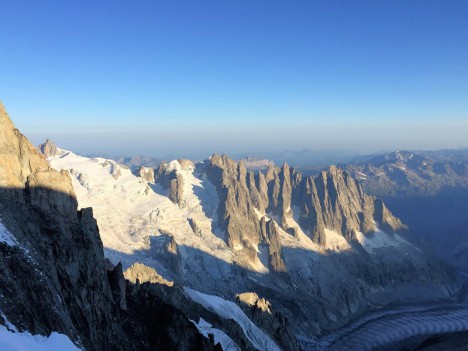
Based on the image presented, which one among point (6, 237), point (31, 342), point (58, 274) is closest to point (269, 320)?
point (58, 274)

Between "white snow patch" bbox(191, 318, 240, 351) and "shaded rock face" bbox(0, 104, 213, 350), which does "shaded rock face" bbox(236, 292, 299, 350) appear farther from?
"shaded rock face" bbox(0, 104, 213, 350)

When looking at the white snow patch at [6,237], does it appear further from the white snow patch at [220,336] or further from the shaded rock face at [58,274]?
the white snow patch at [220,336]

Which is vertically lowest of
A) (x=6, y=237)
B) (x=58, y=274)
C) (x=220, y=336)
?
(x=220, y=336)

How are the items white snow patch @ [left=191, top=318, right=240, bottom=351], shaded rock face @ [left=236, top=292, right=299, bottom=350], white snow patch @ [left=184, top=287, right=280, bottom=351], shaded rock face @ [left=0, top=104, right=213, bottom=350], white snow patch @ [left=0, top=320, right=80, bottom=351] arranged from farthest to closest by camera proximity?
shaded rock face @ [left=236, top=292, right=299, bottom=350] → white snow patch @ [left=184, top=287, right=280, bottom=351] → white snow patch @ [left=191, top=318, right=240, bottom=351] → shaded rock face @ [left=0, top=104, right=213, bottom=350] → white snow patch @ [left=0, top=320, right=80, bottom=351]

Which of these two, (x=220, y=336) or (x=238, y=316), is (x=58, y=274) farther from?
(x=238, y=316)

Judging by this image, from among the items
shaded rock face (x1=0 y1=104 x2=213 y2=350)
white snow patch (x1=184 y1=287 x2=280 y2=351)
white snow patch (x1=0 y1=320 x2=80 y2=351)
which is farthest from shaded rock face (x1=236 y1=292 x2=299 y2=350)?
white snow patch (x1=0 y1=320 x2=80 y2=351)

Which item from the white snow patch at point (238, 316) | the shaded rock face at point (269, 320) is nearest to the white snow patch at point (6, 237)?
the white snow patch at point (238, 316)
